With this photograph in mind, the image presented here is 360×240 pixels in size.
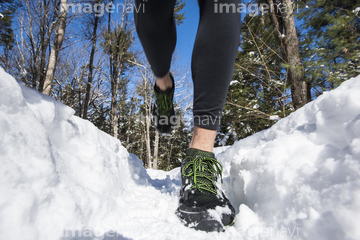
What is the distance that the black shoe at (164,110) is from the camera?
3.84ft

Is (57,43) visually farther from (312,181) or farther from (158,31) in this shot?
(312,181)

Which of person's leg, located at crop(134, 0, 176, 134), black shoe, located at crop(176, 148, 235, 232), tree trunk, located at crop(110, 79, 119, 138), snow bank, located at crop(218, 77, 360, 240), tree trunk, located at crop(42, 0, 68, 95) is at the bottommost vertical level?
tree trunk, located at crop(110, 79, 119, 138)

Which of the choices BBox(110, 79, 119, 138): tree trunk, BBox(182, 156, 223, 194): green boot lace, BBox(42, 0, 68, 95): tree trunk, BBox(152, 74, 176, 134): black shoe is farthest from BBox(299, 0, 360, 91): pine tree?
BBox(110, 79, 119, 138): tree trunk

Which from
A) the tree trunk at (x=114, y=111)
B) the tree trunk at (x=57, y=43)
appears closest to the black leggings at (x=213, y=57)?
the tree trunk at (x=57, y=43)

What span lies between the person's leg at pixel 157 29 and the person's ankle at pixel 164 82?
9cm

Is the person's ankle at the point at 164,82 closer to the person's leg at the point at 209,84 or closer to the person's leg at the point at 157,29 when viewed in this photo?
the person's leg at the point at 157,29

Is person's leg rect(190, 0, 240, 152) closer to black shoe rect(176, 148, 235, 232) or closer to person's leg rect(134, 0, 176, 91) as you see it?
black shoe rect(176, 148, 235, 232)

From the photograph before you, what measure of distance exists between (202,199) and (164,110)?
0.71 metres

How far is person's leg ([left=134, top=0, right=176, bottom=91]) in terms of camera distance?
2.52 feet

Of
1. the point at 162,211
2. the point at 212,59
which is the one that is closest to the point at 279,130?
the point at 212,59

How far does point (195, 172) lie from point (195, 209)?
0.40 feet

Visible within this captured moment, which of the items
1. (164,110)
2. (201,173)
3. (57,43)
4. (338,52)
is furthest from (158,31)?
(57,43)

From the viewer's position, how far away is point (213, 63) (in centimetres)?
67

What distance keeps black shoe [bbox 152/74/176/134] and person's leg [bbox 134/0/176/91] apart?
0.75 ft
